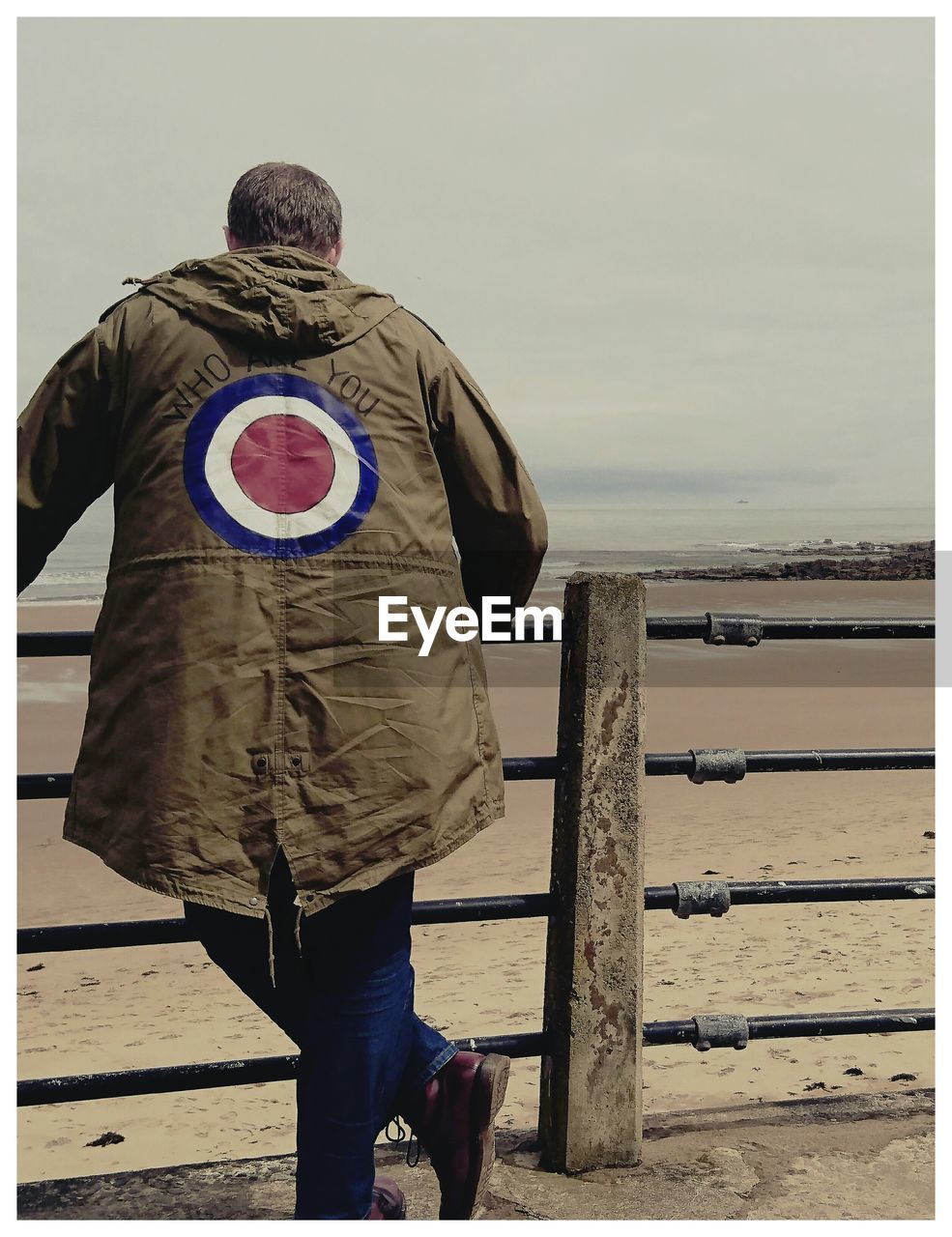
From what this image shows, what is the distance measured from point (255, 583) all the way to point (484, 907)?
1.02 m

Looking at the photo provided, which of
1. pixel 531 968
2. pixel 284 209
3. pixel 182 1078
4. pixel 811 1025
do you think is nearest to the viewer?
pixel 284 209

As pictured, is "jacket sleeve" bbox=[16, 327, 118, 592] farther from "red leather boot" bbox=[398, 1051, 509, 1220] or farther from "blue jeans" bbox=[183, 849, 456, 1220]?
"red leather boot" bbox=[398, 1051, 509, 1220]

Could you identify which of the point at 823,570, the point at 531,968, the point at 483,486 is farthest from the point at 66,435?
the point at 823,570

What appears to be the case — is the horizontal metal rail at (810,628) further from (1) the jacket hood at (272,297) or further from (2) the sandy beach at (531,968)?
(2) the sandy beach at (531,968)

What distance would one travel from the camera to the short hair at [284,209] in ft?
6.80

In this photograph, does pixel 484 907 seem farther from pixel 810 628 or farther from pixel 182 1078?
pixel 810 628

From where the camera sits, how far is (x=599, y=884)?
2586mm

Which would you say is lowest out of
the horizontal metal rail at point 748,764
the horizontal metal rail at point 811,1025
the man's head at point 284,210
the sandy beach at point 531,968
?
the sandy beach at point 531,968

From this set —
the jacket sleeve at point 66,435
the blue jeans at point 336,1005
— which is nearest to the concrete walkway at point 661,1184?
the blue jeans at point 336,1005

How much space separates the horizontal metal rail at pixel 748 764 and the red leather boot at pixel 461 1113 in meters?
0.53

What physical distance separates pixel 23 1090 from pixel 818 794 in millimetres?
6922

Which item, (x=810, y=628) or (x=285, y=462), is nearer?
(x=285, y=462)

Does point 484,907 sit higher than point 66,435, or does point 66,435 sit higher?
point 66,435

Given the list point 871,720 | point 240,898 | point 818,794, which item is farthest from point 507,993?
point 871,720
